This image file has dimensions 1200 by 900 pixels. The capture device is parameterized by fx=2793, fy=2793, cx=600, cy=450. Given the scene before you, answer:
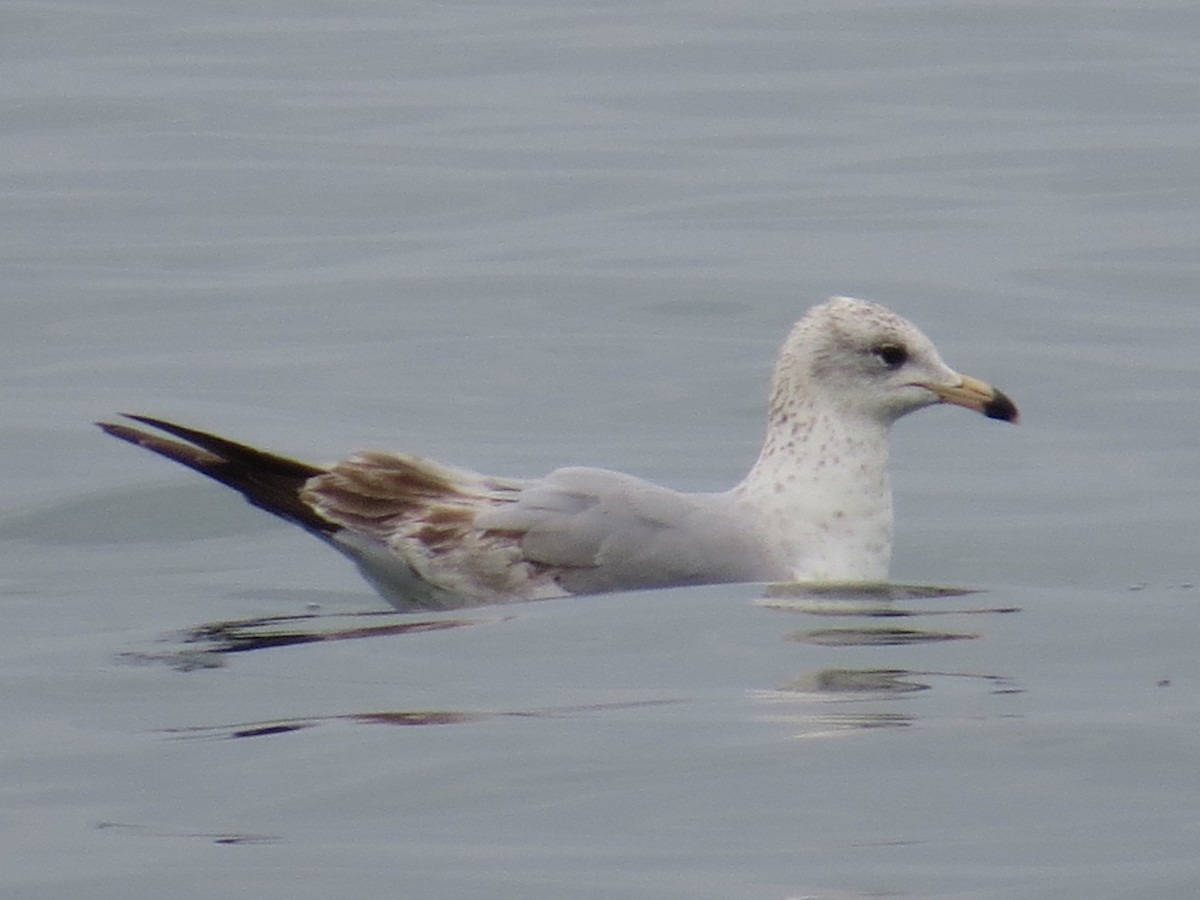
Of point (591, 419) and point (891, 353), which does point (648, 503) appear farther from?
point (591, 419)

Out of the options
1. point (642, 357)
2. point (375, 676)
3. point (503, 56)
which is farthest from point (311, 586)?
point (503, 56)

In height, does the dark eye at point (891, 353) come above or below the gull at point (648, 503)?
above

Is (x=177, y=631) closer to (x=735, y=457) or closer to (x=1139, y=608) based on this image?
(x=1139, y=608)

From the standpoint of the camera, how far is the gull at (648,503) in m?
7.59

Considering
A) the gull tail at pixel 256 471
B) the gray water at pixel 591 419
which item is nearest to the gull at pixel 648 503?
the gull tail at pixel 256 471

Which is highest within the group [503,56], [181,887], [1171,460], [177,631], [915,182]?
[503,56]

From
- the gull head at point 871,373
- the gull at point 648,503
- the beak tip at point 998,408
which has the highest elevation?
the gull head at point 871,373

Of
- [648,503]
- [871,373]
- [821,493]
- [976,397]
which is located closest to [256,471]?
[648,503]

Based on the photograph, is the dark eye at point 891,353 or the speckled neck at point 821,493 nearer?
the speckled neck at point 821,493

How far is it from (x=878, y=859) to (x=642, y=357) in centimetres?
739

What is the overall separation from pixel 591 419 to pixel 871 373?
10.8ft

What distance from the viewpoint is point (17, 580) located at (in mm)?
8641

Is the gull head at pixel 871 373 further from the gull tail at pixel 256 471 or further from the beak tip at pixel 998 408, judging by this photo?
the gull tail at pixel 256 471

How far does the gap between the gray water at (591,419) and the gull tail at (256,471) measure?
0.30 meters
